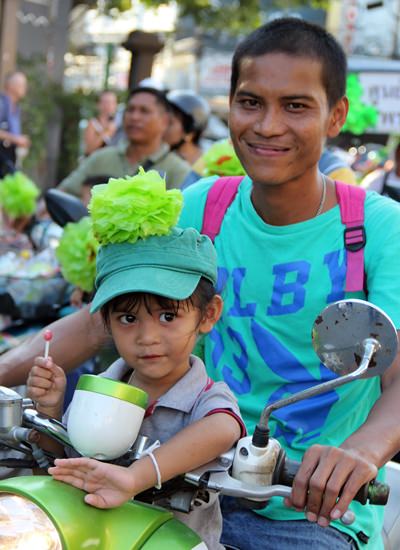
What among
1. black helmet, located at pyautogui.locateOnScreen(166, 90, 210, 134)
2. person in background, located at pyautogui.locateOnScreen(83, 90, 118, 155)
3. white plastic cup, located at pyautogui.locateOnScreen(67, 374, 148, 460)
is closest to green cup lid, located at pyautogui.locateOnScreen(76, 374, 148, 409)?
white plastic cup, located at pyautogui.locateOnScreen(67, 374, 148, 460)

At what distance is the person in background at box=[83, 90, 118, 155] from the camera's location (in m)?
10.5

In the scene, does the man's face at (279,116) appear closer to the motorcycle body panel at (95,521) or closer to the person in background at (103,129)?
the motorcycle body panel at (95,521)

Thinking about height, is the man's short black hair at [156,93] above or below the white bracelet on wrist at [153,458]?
above

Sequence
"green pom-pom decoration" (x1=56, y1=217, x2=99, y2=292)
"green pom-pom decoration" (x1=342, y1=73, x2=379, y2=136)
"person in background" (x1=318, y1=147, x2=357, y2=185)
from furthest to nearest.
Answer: "green pom-pom decoration" (x1=342, y1=73, x2=379, y2=136)
"person in background" (x1=318, y1=147, x2=357, y2=185)
"green pom-pom decoration" (x1=56, y1=217, x2=99, y2=292)

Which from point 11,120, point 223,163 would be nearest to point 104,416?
point 223,163

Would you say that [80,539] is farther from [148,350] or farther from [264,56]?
[264,56]

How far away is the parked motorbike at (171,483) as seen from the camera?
167 centimetres

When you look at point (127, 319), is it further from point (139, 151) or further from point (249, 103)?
point (139, 151)

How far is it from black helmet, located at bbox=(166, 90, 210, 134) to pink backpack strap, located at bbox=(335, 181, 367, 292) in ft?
17.1

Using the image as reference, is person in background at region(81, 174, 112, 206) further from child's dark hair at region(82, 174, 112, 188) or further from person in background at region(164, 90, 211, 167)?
person in background at region(164, 90, 211, 167)

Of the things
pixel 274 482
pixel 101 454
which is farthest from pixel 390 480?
pixel 101 454

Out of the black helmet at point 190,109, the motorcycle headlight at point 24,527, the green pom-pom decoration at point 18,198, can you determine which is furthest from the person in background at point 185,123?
the motorcycle headlight at point 24,527

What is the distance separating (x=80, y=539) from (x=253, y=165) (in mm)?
1279

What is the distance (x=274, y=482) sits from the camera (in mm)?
1881
